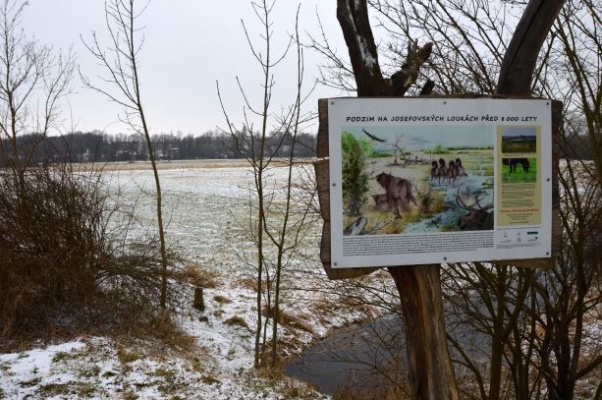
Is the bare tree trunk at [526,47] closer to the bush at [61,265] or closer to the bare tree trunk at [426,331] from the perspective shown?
the bare tree trunk at [426,331]

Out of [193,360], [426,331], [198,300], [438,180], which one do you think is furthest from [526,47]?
[198,300]

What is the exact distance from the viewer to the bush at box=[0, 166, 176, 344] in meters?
7.49

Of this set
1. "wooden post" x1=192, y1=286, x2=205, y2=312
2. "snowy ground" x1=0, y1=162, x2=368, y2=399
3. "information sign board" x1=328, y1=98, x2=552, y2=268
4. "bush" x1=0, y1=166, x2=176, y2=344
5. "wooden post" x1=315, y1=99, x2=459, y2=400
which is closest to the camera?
"information sign board" x1=328, y1=98, x2=552, y2=268

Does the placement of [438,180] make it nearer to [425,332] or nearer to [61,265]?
[425,332]

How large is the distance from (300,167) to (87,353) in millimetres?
3585

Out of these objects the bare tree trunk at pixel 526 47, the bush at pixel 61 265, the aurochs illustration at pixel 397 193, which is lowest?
the bush at pixel 61 265

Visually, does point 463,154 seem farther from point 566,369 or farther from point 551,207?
point 566,369

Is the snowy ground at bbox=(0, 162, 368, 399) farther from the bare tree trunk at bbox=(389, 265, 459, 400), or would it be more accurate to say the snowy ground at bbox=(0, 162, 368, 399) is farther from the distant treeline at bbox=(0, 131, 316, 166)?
the bare tree trunk at bbox=(389, 265, 459, 400)

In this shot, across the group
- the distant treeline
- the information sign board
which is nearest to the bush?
the distant treeline

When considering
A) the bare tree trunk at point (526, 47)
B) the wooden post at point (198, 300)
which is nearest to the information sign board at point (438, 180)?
the bare tree trunk at point (526, 47)

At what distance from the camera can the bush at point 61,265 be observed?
7.49m

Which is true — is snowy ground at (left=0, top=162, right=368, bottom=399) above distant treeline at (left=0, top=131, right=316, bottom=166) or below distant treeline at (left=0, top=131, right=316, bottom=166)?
below

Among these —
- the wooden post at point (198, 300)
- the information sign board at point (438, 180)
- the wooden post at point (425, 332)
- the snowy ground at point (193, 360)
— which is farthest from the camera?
the wooden post at point (198, 300)

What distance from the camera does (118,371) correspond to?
6.41m
